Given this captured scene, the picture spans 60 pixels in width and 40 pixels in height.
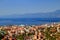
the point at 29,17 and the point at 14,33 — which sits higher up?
the point at 29,17

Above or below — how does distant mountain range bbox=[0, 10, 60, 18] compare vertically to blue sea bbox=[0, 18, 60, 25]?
above

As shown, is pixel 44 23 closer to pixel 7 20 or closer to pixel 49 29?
pixel 49 29

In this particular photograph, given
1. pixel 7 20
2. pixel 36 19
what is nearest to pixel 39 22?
pixel 36 19

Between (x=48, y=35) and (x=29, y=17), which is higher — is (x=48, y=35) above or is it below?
below

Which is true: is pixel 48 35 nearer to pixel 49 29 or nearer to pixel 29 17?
pixel 49 29

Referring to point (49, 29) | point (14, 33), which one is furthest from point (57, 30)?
point (14, 33)

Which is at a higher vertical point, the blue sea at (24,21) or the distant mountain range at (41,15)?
the distant mountain range at (41,15)

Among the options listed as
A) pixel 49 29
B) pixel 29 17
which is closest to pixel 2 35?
pixel 29 17

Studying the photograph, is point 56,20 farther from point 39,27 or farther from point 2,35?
point 2,35
